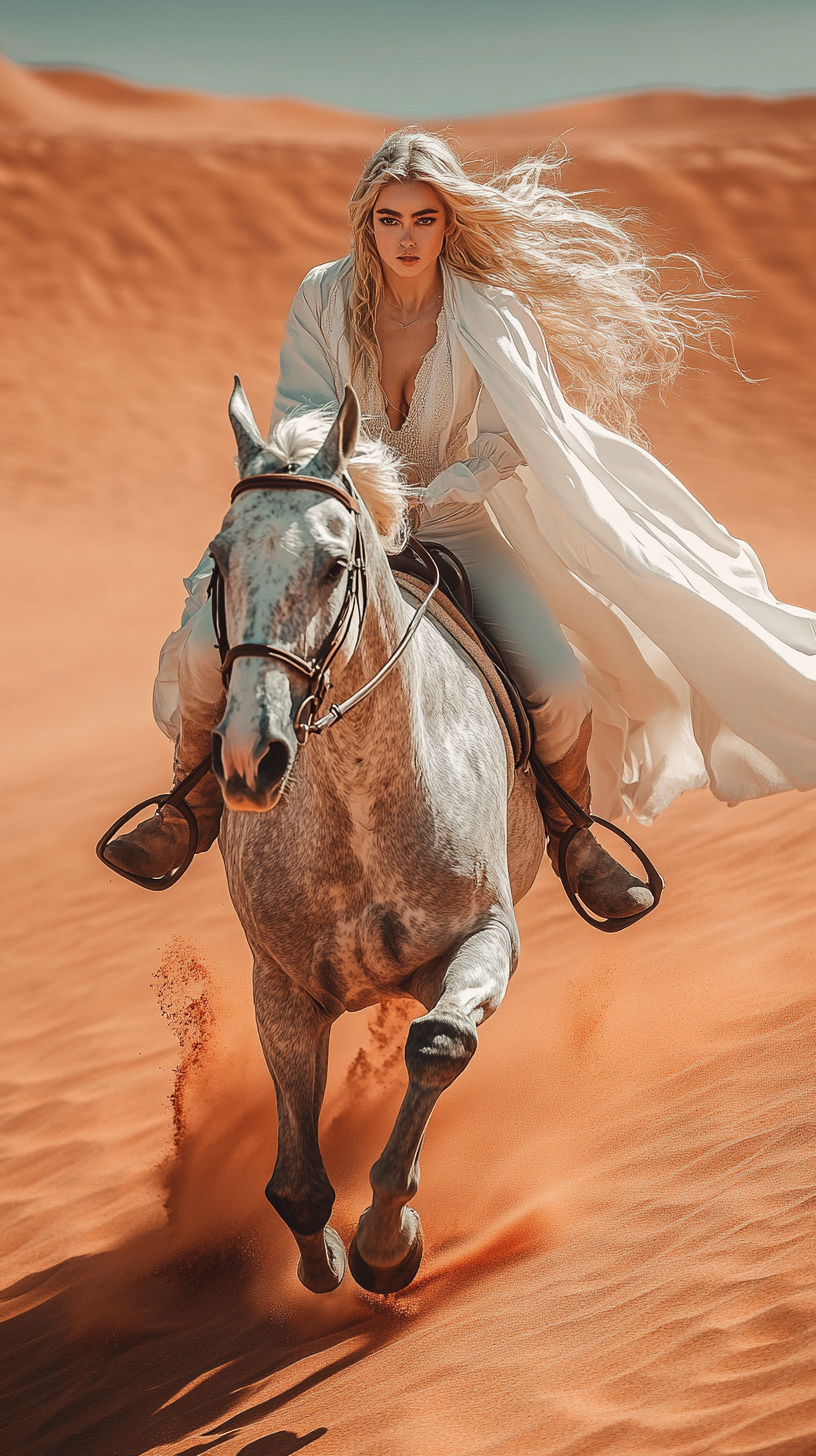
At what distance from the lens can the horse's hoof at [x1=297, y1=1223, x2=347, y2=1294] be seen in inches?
157

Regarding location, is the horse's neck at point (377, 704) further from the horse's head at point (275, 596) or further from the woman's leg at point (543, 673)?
the woman's leg at point (543, 673)

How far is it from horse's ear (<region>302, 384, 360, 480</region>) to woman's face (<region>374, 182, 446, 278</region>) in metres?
1.65

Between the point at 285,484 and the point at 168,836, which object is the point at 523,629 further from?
the point at 285,484

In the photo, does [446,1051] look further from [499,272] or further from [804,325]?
[804,325]

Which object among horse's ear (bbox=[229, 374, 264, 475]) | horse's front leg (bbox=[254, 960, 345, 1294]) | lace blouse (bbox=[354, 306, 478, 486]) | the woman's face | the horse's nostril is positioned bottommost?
horse's front leg (bbox=[254, 960, 345, 1294])

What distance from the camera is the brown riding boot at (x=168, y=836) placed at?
4602 millimetres

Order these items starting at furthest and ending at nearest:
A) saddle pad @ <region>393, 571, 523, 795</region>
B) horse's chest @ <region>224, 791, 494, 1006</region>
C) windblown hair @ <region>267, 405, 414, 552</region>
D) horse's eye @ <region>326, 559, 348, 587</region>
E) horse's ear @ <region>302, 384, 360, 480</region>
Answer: saddle pad @ <region>393, 571, 523, 795</region> → horse's chest @ <region>224, 791, 494, 1006</region> → windblown hair @ <region>267, 405, 414, 552</region> → horse's ear @ <region>302, 384, 360, 480</region> → horse's eye @ <region>326, 559, 348, 587</region>

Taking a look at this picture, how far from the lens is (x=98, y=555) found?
724 inches

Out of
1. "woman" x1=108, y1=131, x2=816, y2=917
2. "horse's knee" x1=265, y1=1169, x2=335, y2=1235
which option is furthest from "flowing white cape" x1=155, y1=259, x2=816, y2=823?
"horse's knee" x1=265, y1=1169, x2=335, y2=1235

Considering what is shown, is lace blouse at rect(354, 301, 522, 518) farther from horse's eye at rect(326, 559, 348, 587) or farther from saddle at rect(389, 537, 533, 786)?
horse's eye at rect(326, 559, 348, 587)

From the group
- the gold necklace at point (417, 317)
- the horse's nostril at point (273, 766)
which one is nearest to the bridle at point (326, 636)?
the horse's nostril at point (273, 766)

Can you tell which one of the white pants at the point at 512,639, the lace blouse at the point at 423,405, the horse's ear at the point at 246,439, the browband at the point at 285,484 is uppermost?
the horse's ear at the point at 246,439

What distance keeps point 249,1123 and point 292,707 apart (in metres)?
3.82

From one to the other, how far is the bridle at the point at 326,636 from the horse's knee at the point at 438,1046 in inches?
32.0
